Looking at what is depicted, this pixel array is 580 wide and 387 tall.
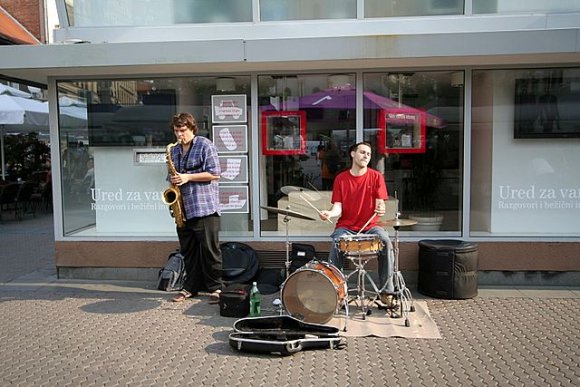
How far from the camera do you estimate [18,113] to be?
1059cm

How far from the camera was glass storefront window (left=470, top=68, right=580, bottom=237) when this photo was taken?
6254 mm

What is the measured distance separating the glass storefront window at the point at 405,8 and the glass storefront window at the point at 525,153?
0.92 metres

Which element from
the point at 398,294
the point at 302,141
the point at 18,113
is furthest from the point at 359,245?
the point at 18,113

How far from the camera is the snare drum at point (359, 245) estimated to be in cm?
475

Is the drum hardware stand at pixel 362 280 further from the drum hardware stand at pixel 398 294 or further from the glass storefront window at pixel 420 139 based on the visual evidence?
the glass storefront window at pixel 420 139

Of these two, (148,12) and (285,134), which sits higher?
(148,12)

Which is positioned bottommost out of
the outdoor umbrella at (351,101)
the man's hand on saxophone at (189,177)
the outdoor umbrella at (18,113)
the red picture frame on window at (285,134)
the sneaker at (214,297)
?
the sneaker at (214,297)

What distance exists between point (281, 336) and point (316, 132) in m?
3.06

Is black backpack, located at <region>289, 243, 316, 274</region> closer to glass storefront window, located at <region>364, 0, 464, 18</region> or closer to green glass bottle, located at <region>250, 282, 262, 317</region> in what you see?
green glass bottle, located at <region>250, 282, 262, 317</region>

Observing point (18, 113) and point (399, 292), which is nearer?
point (399, 292)

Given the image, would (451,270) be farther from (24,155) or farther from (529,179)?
(24,155)

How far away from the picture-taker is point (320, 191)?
662 cm

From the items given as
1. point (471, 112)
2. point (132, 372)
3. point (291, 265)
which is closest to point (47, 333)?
point (132, 372)

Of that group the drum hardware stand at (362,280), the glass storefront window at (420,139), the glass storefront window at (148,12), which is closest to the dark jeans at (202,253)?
the drum hardware stand at (362,280)
